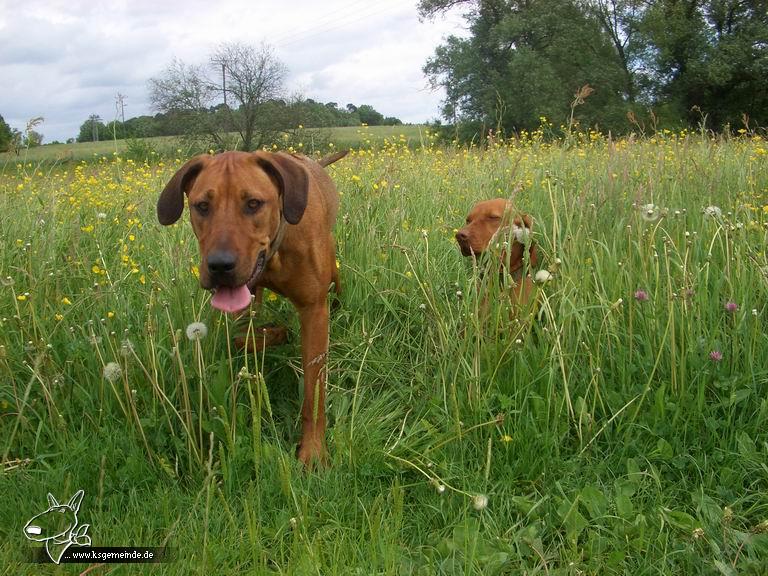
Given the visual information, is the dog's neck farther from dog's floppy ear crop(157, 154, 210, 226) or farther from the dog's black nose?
dog's floppy ear crop(157, 154, 210, 226)

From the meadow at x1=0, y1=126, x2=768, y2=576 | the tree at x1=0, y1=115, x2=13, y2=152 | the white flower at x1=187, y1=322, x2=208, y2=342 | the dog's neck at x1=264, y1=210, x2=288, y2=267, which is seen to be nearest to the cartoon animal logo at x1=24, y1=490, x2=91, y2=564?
the meadow at x1=0, y1=126, x2=768, y2=576

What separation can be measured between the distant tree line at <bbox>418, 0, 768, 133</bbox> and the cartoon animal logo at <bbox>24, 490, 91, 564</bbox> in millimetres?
23084

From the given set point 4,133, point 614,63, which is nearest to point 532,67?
point 614,63

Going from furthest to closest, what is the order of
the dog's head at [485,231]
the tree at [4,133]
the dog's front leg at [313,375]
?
the tree at [4,133], the dog's head at [485,231], the dog's front leg at [313,375]

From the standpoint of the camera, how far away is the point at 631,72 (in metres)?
27.9

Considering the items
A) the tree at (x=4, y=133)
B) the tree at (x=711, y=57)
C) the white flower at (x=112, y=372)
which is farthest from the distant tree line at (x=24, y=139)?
the tree at (x=711, y=57)

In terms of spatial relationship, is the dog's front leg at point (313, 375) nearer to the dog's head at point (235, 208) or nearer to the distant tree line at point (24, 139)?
the dog's head at point (235, 208)

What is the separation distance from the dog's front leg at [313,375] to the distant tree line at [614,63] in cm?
2197

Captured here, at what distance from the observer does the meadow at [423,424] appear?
195cm

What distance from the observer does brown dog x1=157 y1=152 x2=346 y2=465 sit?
91.2 inches

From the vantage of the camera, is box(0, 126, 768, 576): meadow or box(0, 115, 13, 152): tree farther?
box(0, 115, 13, 152): tree

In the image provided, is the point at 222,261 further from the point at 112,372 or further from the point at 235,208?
the point at 112,372

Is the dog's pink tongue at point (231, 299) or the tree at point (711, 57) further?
the tree at point (711, 57)

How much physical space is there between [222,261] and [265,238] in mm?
265
